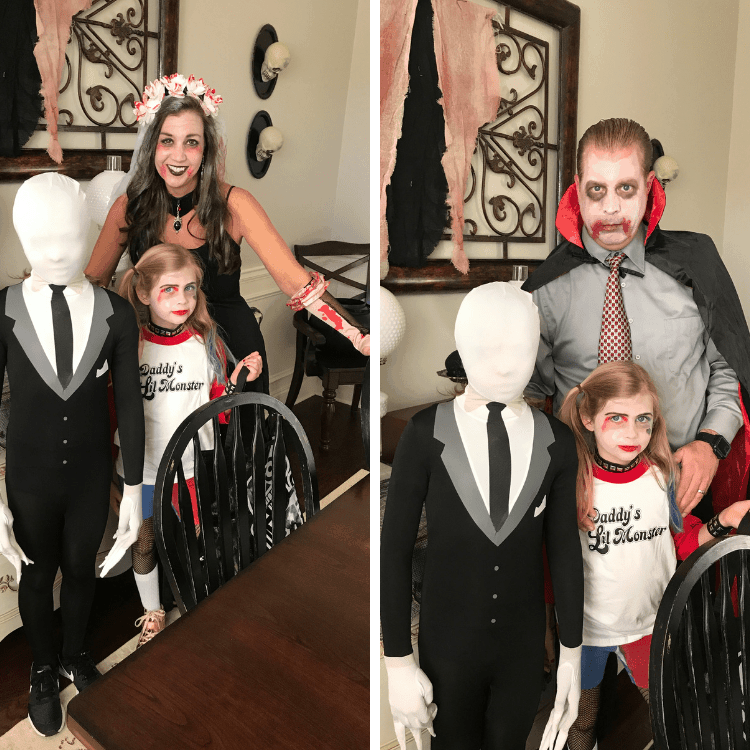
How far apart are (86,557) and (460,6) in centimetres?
122

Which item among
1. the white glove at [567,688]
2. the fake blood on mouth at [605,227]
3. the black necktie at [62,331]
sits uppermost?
the fake blood on mouth at [605,227]

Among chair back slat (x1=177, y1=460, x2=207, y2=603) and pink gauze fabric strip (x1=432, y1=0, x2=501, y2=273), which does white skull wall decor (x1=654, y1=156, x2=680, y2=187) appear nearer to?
pink gauze fabric strip (x1=432, y1=0, x2=501, y2=273)

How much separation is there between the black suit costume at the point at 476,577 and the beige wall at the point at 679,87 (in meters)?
0.12

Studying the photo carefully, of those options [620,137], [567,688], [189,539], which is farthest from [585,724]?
[189,539]

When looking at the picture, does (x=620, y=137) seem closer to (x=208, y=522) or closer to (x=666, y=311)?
(x=666, y=311)

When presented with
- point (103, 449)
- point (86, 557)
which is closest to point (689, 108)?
point (103, 449)

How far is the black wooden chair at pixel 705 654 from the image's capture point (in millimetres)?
781

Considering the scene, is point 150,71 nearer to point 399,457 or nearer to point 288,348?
point 288,348

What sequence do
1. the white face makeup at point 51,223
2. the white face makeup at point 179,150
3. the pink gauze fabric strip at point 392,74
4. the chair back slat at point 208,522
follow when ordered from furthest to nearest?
1. the chair back slat at point 208,522
2. the white face makeup at point 179,150
3. the white face makeup at point 51,223
4. the pink gauze fabric strip at point 392,74

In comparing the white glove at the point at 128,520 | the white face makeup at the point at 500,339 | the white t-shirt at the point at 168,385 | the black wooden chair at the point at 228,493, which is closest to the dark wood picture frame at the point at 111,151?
the white t-shirt at the point at 168,385

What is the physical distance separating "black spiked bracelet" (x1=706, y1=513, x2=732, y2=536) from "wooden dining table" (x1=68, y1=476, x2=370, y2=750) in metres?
0.51

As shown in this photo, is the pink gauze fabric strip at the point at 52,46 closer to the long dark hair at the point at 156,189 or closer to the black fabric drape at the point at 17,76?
the black fabric drape at the point at 17,76

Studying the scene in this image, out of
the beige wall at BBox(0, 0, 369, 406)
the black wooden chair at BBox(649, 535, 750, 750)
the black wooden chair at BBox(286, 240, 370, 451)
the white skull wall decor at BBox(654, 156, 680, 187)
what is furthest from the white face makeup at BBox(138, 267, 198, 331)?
the black wooden chair at BBox(649, 535, 750, 750)

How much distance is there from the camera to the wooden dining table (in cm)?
88
